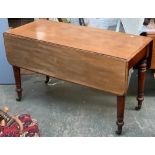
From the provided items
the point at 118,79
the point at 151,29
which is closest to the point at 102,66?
the point at 118,79

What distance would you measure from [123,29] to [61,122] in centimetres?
111

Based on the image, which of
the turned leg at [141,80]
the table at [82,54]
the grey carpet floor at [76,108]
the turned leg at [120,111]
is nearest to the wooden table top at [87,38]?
the table at [82,54]

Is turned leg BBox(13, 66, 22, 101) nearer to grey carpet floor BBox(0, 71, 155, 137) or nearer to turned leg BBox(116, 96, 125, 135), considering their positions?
grey carpet floor BBox(0, 71, 155, 137)

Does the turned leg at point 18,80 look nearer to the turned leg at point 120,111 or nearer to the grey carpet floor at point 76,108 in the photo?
the grey carpet floor at point 76,108

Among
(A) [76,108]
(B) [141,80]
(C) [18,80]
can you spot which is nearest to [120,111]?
(B) [141,80]

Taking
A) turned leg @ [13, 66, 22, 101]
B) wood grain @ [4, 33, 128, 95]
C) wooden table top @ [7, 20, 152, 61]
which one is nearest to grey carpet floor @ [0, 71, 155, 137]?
turned leg @ [13, 66, 22, 101]

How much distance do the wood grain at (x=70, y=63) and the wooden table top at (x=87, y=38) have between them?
35 millimetres

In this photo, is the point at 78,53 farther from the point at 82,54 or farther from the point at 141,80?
the point at 141,80

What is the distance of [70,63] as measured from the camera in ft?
5.64

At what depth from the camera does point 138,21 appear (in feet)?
7.36

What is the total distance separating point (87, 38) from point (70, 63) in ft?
0.73

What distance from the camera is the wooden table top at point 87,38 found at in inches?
63.5

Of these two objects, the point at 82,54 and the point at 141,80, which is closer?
the point at 82,54

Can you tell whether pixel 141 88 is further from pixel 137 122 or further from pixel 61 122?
pixel 61 122
